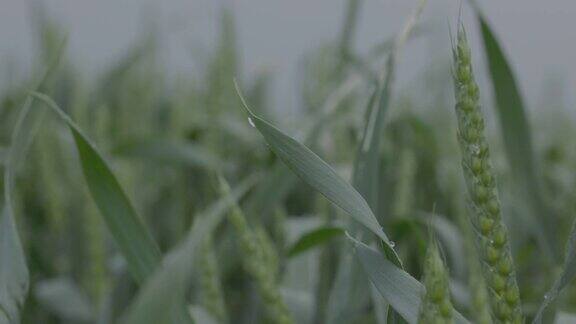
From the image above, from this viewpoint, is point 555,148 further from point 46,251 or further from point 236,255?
point 236,255

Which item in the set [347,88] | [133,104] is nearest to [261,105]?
[133,104]

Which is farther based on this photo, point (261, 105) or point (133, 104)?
point (261, 105)

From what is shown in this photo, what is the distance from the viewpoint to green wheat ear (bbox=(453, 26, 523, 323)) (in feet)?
1.08

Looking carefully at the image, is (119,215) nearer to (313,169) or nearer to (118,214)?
(118,214)

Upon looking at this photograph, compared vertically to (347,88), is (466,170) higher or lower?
higher

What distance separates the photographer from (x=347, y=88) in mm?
947

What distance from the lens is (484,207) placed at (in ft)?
1.10

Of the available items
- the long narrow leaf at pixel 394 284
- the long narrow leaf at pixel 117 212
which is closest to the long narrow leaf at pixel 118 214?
the long narrow leaf at pixel 117 212

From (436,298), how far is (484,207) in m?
0.06

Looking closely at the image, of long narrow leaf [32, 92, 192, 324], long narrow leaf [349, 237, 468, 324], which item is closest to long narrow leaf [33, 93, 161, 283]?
long narrow leaf [32, 92, 192, 324]

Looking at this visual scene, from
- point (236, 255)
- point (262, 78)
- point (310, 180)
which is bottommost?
point (262, 78)

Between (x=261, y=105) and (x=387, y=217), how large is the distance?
608 mm

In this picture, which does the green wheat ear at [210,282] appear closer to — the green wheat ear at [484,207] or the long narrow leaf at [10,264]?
the long narrow leaf at [10,264]

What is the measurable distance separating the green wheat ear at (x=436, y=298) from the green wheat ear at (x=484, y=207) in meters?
0.04
